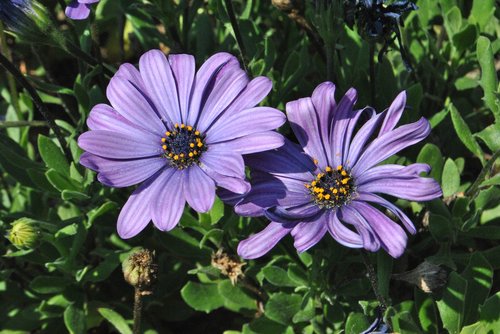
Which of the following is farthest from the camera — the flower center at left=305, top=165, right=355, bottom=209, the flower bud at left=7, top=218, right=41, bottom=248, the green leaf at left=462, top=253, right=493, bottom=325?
the green leaf at left=462, top=253, right=493, bottom=325

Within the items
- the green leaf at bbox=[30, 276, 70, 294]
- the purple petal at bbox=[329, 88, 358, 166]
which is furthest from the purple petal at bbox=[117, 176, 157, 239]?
the green leaf at bbox=[30, 276, 70, 294]

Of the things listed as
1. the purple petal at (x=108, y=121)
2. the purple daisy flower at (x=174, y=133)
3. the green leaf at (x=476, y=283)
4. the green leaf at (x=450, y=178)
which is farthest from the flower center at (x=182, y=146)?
the green leaf at (x=476, y=283)

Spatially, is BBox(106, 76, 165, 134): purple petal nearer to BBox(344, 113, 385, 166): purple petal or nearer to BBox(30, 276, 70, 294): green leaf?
BBox(344, 113, 385, 166): purple petal

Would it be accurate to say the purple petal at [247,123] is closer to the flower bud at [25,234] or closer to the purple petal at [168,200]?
the purple petal at [168,200]

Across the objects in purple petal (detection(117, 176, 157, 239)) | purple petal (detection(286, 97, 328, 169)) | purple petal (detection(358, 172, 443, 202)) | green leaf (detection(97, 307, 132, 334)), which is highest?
purple petal (detection(286, 97, 328, 169))

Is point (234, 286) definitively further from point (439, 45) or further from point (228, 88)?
point (439, 45)

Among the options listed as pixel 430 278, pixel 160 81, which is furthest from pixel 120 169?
pixel 430 278
